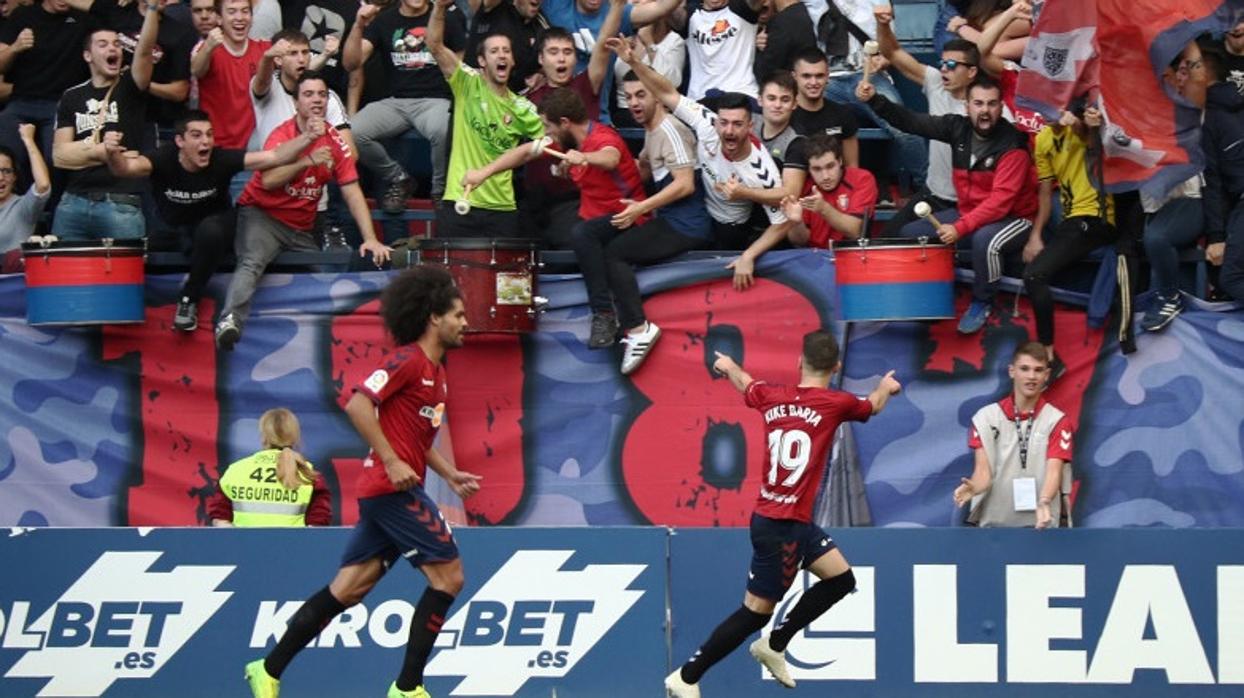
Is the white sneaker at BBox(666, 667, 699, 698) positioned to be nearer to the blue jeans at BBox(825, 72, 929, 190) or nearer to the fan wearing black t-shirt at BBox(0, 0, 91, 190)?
the blue jeans at BBox(825, 72, 929, 190)

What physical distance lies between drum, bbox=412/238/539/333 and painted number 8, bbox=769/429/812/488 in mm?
3317

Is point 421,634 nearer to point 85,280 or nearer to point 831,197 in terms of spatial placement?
point 85,280

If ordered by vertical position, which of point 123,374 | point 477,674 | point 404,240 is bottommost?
point 477,674

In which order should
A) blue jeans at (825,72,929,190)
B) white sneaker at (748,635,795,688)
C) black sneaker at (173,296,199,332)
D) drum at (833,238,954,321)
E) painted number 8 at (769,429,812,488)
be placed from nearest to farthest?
painted number 8 at (769,429,812,488)
white sneaker at (748,635,795,688)
drum at (833,238,954,321)
black sneaker at (173,296,199,332)
blue jeans at (825,72,929,190)

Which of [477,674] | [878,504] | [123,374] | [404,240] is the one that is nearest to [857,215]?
Result: [878,504]

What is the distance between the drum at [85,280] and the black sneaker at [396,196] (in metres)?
1.81

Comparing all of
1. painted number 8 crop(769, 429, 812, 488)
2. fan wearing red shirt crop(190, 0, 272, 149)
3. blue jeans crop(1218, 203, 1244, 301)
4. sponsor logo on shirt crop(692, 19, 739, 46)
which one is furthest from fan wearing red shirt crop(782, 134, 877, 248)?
fan wearing red shirt crop(190, 0, 272, 149)

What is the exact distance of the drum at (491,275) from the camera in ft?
44.3

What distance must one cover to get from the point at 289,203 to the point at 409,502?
4580 millimetres

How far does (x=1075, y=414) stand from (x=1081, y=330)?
54cm

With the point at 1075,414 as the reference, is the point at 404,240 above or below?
above

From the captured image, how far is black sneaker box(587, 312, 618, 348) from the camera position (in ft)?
45.3

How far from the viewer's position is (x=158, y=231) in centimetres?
1453

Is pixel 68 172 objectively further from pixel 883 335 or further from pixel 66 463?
pixel 883 335
